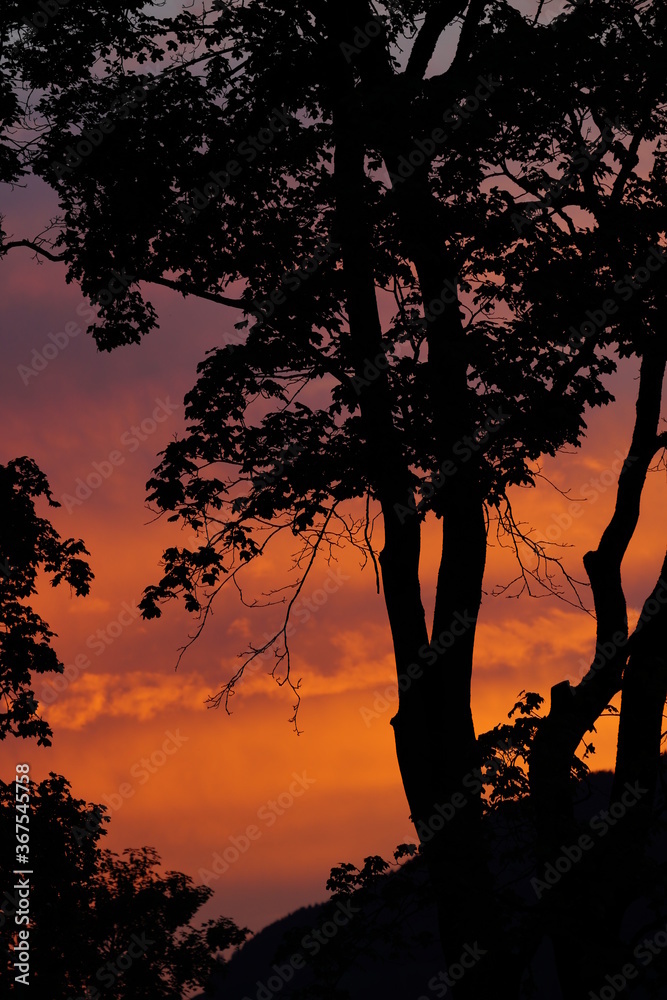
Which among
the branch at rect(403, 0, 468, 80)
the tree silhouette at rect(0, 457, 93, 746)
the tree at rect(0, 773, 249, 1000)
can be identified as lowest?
the tree at rect(0, 773, 249, 1000)

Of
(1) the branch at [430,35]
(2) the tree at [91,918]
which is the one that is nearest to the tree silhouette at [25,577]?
(2) the tree at [91,918]

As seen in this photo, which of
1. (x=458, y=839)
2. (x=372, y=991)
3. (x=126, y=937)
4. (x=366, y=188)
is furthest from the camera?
(x=372, y=991)

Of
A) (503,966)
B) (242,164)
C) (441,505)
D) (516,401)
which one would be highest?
(242,164)

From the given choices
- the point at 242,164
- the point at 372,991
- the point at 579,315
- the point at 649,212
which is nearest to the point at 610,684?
the point at 579,315

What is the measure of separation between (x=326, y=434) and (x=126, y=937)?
14.5m

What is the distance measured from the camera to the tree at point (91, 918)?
19078 mm

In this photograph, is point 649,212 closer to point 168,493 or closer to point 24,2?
point 168,493

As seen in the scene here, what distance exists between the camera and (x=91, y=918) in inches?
813

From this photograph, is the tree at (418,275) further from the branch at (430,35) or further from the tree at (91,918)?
the tree at (91,918)

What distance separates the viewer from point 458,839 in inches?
421

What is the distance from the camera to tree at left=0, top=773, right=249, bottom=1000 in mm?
19078

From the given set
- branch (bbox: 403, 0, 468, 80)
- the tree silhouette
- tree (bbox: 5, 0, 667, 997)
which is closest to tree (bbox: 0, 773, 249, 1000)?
the tree silhouette

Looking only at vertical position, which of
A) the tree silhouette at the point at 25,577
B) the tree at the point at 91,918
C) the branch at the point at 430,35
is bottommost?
the tree at the point at 91,918

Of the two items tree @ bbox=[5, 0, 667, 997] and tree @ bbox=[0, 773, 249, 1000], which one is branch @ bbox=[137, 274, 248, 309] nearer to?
tree @ bbox=[5, 0, 667, 997]
